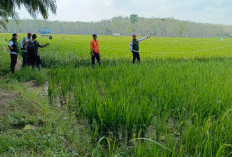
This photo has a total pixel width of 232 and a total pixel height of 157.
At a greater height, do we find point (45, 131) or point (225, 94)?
point (225, 94)

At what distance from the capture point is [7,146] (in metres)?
2.31

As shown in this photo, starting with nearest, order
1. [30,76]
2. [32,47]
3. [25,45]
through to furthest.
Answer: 1. [30,76]
2. [32,47]
3. [25,45]

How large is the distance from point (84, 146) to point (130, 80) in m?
2.51

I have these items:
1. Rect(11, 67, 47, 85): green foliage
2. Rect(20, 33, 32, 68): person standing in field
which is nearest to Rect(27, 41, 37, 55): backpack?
Rect(20, 33, 32, 68): person standing in field

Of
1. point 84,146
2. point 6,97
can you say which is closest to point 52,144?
point 84,146

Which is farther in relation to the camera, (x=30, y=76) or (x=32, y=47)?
(x=32, y=47)

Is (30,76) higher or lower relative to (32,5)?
lower

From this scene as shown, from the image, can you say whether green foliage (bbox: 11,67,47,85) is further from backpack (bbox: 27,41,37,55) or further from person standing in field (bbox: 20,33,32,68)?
person standing in field (bbox: 20,33,32,68)

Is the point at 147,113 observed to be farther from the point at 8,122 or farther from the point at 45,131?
the point at 8,122

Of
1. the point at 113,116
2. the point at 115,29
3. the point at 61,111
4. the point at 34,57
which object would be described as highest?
the point at 115,29

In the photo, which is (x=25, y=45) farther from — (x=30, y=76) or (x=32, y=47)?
(x=30, y=76)

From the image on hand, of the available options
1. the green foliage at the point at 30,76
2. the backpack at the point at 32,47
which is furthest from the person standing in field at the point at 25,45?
the green foliage at the point at 30,76

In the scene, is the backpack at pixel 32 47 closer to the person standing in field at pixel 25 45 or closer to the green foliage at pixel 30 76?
the person standing in field at pixel 25 45

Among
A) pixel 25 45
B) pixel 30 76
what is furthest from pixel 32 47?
pixel 30 76
